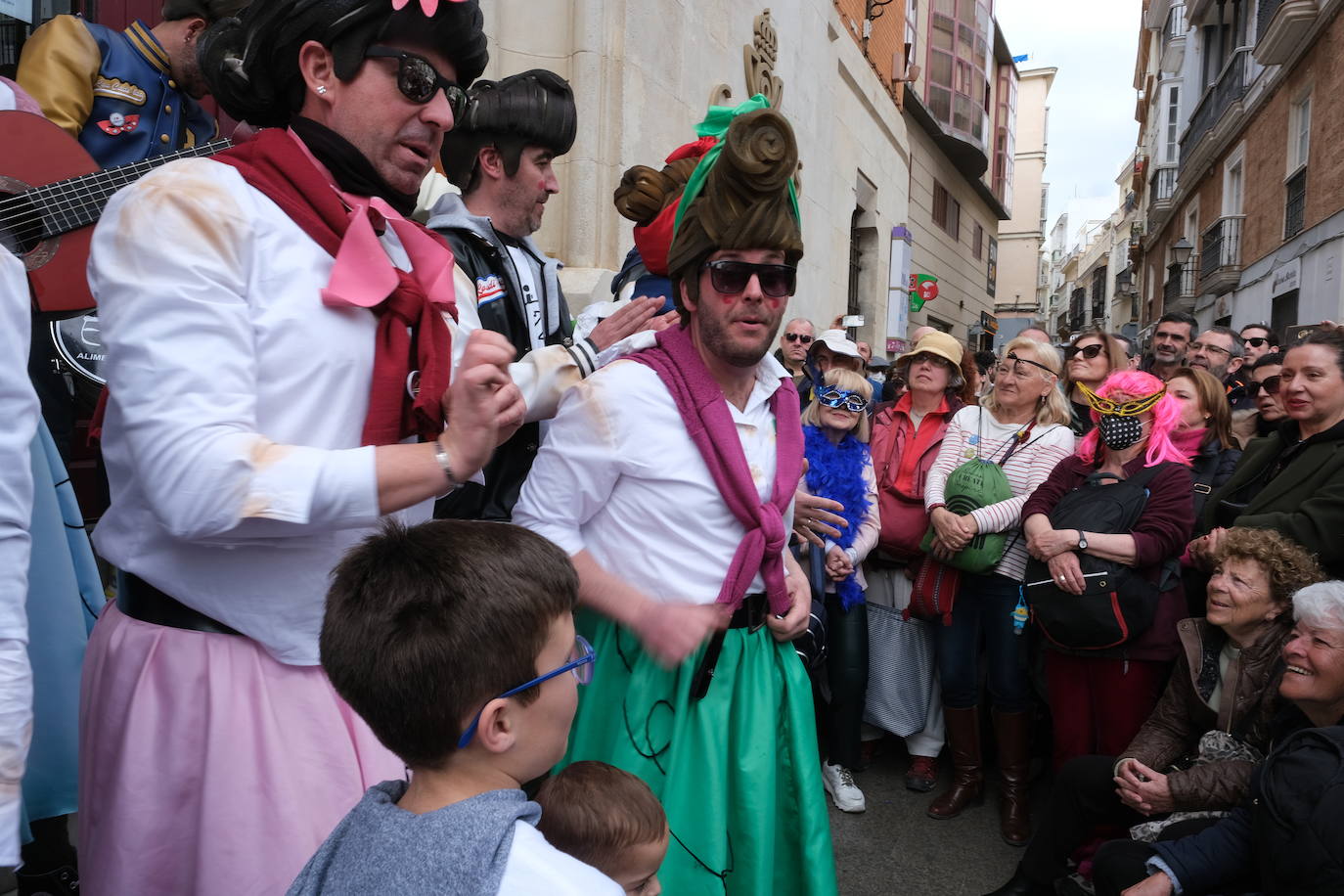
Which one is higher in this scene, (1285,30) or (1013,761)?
(1285,30)

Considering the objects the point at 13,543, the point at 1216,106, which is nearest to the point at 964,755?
the point at 13,543

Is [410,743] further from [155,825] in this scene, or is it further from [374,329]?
[374,329]

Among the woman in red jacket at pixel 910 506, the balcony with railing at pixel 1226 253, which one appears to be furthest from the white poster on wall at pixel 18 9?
the balcony with railing at pixel 1226 253

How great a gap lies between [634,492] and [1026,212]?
6491cm

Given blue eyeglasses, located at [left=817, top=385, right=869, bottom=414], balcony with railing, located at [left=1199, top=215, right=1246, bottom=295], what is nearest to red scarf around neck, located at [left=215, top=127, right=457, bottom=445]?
blue eyeglasses, located at [left=817, top=385, right=869, bottom=414]

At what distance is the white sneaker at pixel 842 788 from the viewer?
163 inches

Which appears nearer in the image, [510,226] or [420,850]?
[420,850]

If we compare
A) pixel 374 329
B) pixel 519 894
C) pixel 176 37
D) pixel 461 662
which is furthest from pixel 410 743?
pixel 176 37

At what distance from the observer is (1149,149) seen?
35781 millimetres

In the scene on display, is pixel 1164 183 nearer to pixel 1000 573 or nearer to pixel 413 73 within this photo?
pixel 1000 573

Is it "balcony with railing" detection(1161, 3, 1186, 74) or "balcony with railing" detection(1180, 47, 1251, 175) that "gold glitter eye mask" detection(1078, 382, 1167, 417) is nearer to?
"balcony with railing" detection(1180, 47, 1251, 175)

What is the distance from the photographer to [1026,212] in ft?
198

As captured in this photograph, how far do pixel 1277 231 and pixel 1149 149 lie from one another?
22901mm

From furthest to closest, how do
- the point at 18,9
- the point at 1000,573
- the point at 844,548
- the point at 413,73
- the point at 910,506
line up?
the point at 910,506 → the point at 1000,573 → the point at 844,548 → the point at 18,9 → the point at 413,73
